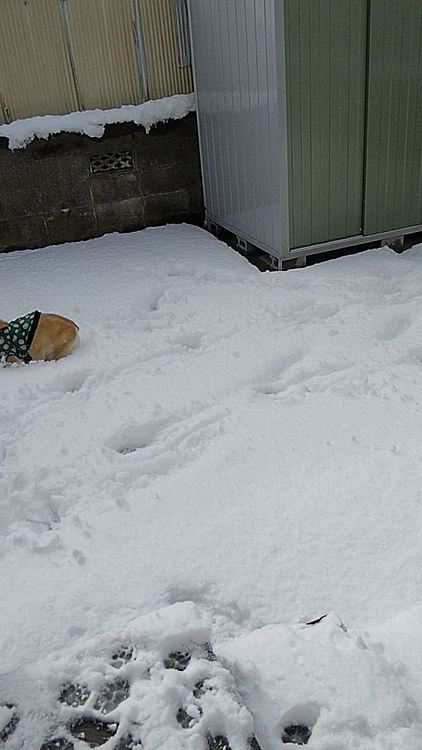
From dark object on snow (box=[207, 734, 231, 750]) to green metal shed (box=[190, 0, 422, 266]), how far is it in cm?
260

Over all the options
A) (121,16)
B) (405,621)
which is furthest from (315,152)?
(405,621)

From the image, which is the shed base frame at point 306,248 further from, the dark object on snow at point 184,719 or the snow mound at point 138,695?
the dark object on snow at point 184,719

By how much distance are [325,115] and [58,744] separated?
2.96 metres

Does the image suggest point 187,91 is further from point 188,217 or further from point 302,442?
point 302,442

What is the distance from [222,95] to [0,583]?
2944mm

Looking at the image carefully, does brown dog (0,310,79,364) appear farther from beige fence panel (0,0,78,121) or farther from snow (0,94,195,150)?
beige fence panel (0,0,78,121)

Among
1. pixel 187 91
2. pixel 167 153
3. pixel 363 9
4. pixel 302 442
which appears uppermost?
pixel 363 9

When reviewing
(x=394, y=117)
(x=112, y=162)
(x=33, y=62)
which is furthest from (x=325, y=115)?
(x=33, y=62)

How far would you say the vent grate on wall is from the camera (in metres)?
3.98

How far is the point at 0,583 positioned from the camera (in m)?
1.66

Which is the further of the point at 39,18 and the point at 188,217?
the point at 188,217

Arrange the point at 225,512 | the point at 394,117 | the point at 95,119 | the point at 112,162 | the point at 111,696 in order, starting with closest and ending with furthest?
the point at 111,696
the point at 225,512
the point at 394,117
the point at 95,119
the point at 112,162

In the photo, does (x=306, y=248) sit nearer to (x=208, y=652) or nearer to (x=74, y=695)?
(x=208, y=652)

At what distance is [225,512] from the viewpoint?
189 cm
